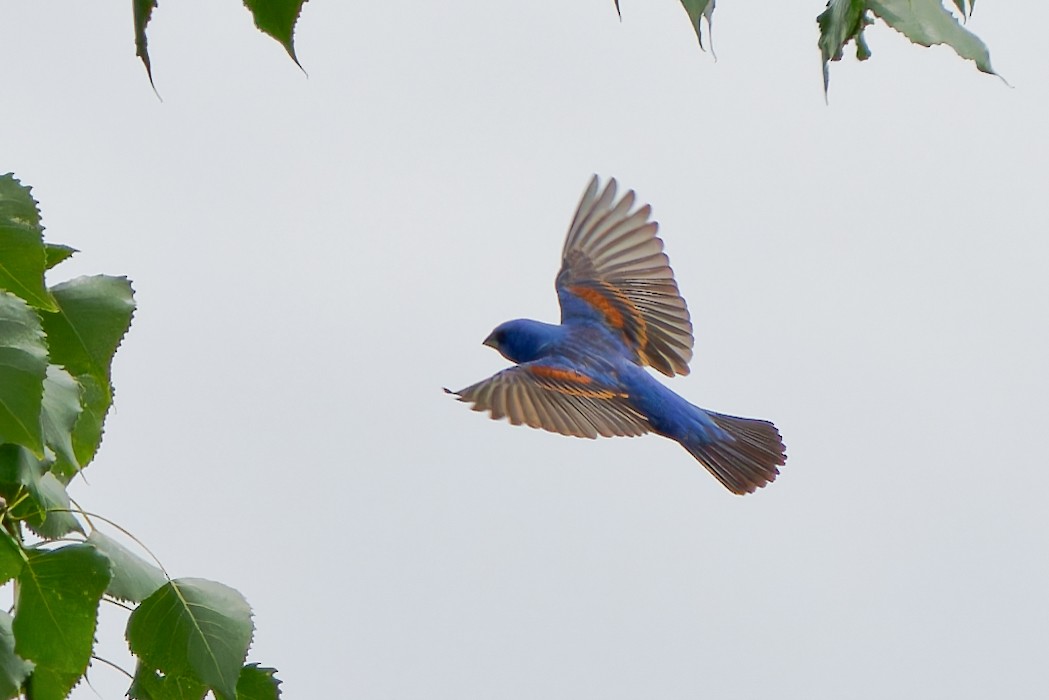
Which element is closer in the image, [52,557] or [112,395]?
[52,557]

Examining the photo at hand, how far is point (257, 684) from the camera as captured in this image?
1.56 m

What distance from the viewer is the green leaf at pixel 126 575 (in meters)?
1.54

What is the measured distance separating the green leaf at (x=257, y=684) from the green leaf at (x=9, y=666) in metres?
0.27

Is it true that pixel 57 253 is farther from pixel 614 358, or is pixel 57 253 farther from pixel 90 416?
pixel 614 358

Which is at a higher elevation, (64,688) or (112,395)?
(112,395)

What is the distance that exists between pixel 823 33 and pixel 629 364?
445 cm

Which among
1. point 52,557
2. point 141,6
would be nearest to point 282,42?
point 141,6

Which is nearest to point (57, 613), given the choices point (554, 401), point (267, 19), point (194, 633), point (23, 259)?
point (194, 633)

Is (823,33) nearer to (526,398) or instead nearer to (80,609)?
(80,609)

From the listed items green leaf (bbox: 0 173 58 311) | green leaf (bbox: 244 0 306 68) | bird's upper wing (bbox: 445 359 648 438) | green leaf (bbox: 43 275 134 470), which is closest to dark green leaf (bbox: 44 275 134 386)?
green leaf (bbox: 43 275 134 470)

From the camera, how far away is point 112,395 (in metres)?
1.52

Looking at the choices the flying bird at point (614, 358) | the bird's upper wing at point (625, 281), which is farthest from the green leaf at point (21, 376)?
the bird's upper wing at point (625, 281)

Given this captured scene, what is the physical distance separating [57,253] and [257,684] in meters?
0.51

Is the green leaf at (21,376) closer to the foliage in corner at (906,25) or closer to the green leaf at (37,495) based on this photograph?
the green leaf at (37,495)
